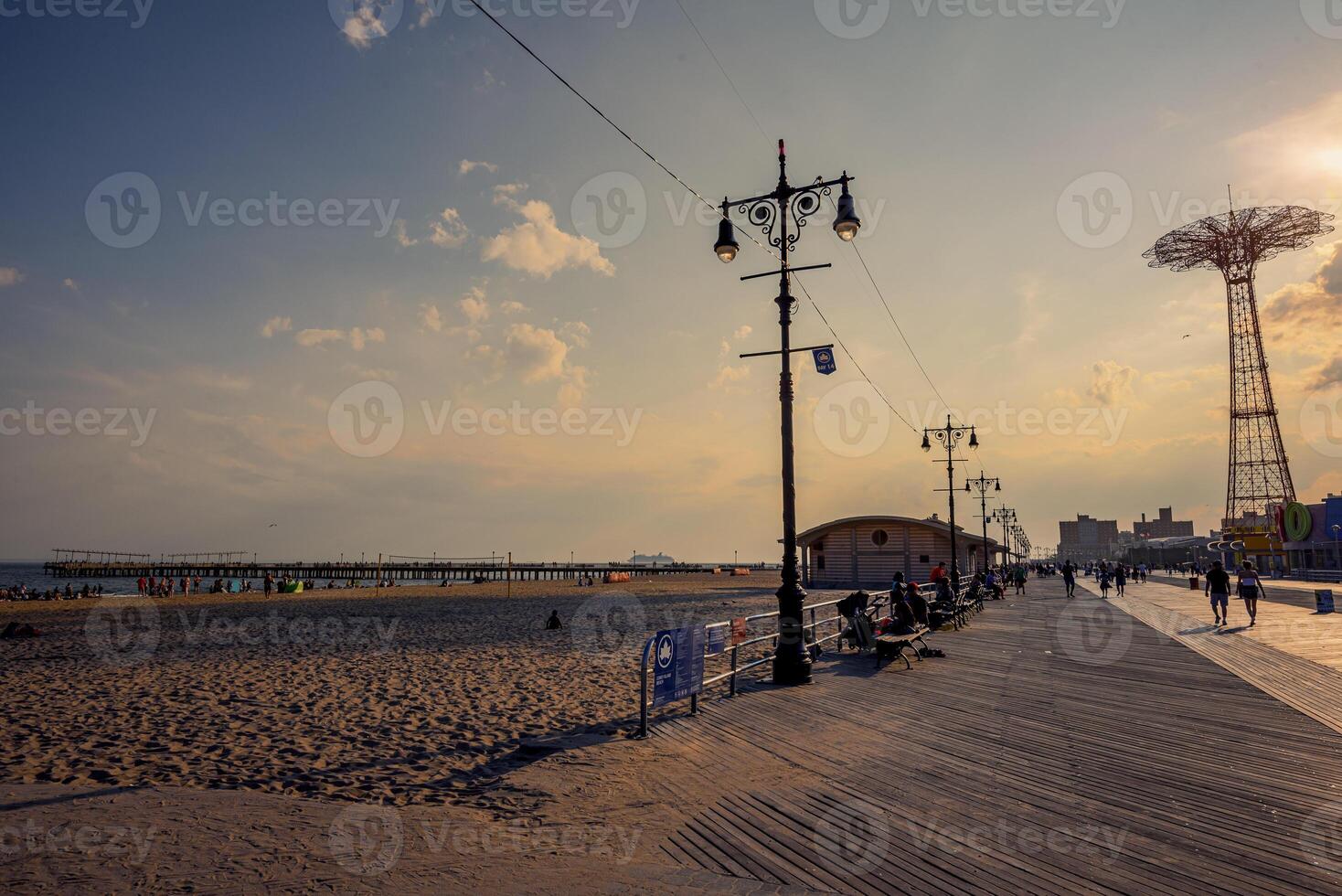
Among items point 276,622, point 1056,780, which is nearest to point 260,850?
point 1056,780

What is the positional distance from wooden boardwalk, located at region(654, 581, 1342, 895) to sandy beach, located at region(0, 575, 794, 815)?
214cm

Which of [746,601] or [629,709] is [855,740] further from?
[746,601]

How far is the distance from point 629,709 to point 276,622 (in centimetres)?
2410

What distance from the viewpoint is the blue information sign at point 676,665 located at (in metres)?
8.83

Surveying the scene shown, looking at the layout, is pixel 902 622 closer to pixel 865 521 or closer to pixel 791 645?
pixel 791 645

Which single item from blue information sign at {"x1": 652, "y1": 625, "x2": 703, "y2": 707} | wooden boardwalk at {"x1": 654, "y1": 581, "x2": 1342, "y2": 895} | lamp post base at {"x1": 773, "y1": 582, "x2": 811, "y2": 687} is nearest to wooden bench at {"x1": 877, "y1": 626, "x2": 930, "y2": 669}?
wooden boardwalk at {"x1": 654, "y1": 581, "x2": 1342, "y2": 895}

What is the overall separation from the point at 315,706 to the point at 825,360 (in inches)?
410

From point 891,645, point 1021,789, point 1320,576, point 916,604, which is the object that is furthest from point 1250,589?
point 1320,576

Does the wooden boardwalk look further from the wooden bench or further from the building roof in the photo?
the building roof

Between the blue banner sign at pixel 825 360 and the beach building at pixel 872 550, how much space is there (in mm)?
35602

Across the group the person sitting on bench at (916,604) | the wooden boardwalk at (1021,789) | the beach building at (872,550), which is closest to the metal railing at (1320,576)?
the beach building at (872,550)

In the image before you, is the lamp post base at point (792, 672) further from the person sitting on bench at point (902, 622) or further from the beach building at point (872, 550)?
the beach building at point (872, 550)

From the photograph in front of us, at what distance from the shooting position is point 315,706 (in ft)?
36.0

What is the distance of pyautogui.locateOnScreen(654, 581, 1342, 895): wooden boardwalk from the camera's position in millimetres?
4543
